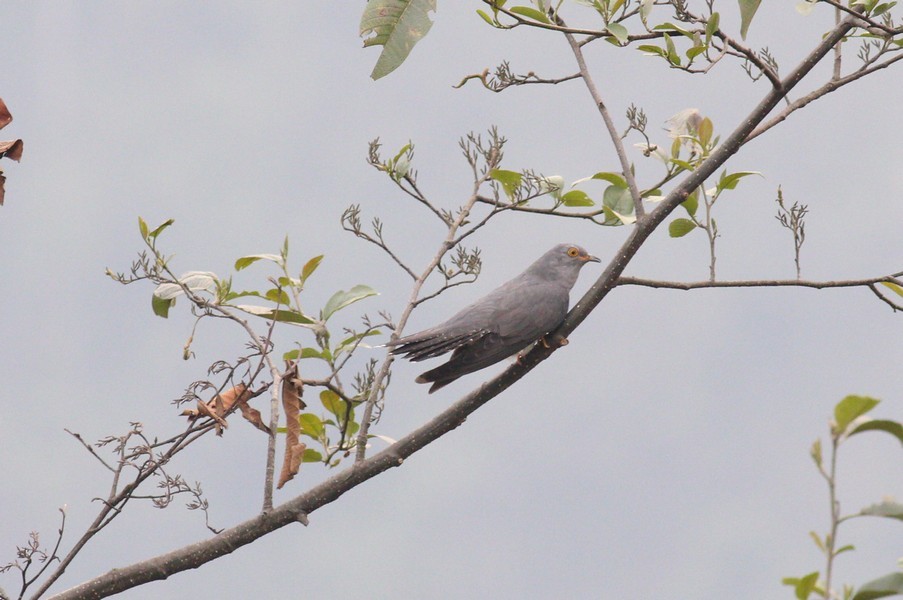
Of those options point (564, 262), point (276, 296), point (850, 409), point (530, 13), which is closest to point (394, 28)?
point (530, 13)

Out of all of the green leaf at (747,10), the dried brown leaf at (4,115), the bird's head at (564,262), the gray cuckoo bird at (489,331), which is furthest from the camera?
the bird's head at (564,262)

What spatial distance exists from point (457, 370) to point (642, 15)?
177 cm

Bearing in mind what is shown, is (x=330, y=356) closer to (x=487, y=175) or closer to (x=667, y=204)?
(x=487, y=175)

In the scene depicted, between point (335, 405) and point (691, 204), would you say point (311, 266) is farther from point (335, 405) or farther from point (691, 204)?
point (691, 204)

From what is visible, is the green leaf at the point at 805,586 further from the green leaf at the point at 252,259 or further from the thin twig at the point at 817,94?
the green leaf at the point at 252,259

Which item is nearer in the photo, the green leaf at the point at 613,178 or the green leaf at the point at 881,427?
the green leaf at the point at 881,427

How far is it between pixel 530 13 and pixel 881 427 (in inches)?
102

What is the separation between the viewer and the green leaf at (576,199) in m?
4.40

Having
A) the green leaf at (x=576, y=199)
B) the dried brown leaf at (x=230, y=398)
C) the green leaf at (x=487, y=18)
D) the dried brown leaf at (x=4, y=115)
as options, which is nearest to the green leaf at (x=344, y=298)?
the dried brown leaf at (x=230, y=398)

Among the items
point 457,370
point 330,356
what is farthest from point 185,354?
point 457,370

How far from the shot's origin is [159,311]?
14.1ft

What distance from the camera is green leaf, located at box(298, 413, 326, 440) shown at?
4262 millimetres

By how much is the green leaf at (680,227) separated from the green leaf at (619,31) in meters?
0.85

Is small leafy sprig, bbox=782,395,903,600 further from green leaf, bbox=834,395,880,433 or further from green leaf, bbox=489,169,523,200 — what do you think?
green leaf, bbox=489,169,523,200
